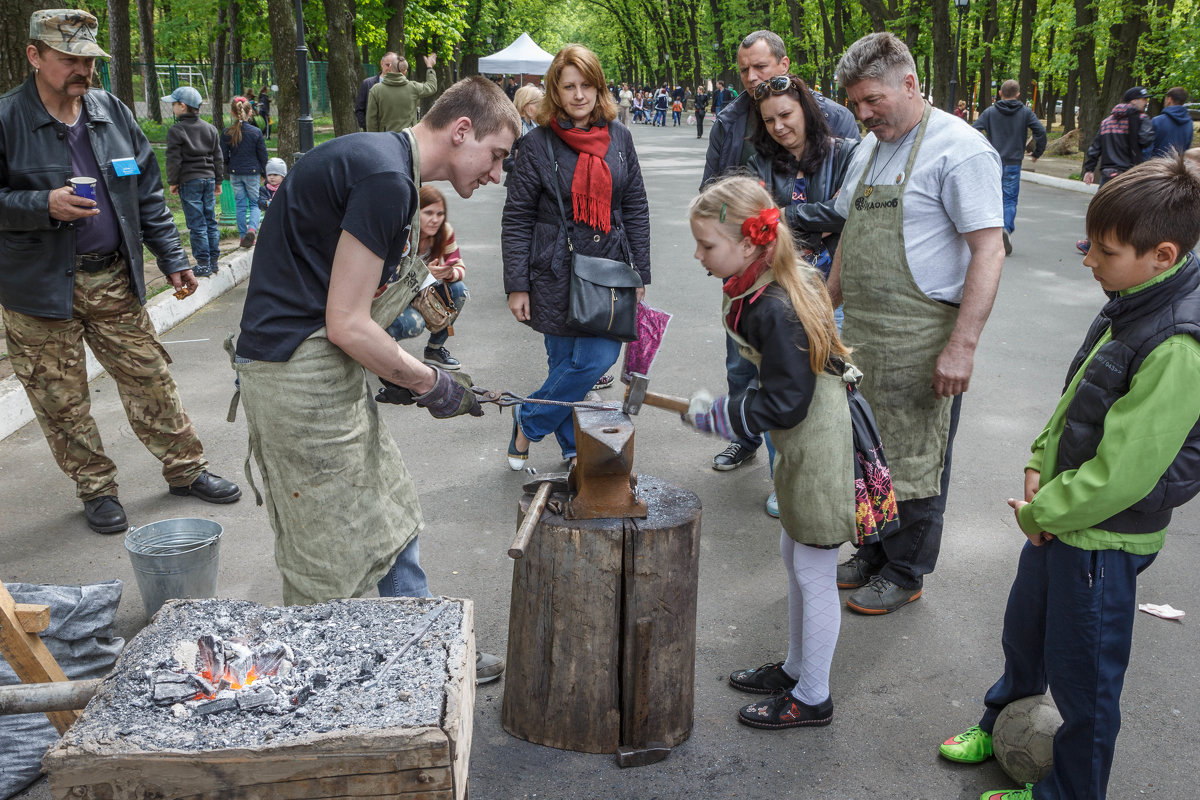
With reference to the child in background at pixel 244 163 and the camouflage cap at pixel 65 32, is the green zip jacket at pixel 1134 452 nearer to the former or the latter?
the camouflage cap at pixel 65 32

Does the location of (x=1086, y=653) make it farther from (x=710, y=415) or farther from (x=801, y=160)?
(x=801, y=160)

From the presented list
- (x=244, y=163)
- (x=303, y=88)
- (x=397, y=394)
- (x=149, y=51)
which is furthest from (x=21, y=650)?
(x=149, y=51)

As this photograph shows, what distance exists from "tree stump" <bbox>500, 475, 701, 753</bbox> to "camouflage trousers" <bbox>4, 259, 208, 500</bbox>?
251cm

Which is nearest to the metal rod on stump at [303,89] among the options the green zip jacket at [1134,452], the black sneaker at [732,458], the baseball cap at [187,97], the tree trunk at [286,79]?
→ the baseball cap at [187,97]

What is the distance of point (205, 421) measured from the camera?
5941mm

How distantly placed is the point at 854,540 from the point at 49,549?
3528 mm

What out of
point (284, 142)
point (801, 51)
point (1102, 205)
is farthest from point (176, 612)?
point (801, 51)

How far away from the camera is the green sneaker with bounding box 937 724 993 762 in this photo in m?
2.97

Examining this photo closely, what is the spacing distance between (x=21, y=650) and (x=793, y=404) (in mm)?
2267

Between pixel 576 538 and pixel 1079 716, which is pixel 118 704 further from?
pixel 1079 716

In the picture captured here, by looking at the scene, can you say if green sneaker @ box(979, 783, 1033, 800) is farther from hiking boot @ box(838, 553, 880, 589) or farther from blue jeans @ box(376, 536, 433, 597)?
blue jeans @ box(376, 536, 433, 597)

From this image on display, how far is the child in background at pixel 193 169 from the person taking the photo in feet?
31.6

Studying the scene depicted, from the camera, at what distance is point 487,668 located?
3.38 meters

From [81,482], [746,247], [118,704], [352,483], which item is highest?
[746,247]
